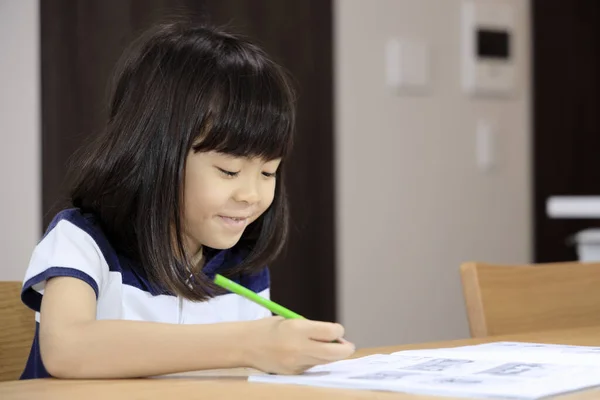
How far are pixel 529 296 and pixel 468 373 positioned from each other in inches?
26.9

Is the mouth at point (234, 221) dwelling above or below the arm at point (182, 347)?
above

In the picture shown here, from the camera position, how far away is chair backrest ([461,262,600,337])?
4.87 ft

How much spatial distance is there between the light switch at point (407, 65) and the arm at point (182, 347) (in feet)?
7.98

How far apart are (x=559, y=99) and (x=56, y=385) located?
3165 mm

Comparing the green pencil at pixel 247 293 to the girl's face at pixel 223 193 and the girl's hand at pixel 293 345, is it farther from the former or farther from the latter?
the girl's face at pixel 223 193

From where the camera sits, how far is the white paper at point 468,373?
2.74ft

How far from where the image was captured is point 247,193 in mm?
1262

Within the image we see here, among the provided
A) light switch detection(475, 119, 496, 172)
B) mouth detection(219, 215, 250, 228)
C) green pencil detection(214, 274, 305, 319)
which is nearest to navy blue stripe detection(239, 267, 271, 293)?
mouth detection(219, 215, 250, 228)

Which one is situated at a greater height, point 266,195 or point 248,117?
point 248,117

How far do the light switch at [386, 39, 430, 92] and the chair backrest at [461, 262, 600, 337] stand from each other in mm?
1727

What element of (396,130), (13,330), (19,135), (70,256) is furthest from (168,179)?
(396,130)

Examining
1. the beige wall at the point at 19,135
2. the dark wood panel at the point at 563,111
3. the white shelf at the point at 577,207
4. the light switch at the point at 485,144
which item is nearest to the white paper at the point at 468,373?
the beige wall at the point at 19,135

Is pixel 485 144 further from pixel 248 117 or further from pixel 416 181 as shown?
pixel 248 117

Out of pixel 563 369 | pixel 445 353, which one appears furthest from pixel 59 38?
pixel 563 369
